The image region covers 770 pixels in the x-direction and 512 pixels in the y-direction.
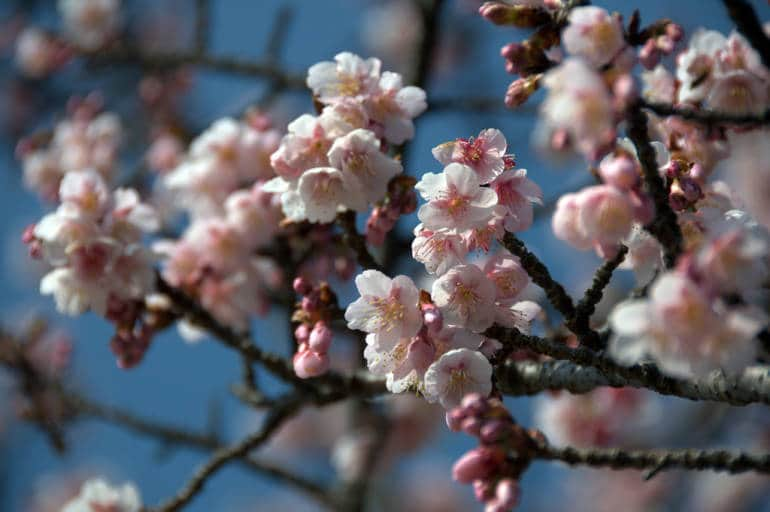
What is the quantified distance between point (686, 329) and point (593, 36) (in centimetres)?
60

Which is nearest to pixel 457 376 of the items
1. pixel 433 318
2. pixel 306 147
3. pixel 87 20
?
pixel 433 318

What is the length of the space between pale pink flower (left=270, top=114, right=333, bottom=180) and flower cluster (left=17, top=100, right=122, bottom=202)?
212 cm

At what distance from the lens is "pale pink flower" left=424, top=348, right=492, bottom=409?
1764mm

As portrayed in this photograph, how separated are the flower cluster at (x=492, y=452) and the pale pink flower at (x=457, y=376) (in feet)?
0.46

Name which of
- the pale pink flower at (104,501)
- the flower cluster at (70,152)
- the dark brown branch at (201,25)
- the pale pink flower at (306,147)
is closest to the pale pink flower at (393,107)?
the pale pink flower at (306,147)

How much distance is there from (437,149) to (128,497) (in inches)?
60.8

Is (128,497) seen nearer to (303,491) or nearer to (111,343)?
(111,343)

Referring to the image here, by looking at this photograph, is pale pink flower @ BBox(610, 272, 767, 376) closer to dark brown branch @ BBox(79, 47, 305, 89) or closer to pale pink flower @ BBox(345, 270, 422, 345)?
pale pink flower @ BBox(345, 270, 422, 345)

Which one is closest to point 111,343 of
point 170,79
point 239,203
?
point 239,203

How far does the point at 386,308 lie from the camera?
1849mm

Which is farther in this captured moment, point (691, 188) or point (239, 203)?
point (239, 203)

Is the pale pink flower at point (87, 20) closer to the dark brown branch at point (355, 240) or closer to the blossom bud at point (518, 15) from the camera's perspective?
the dark brown branch at point (355, 240)

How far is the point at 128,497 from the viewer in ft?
8.81

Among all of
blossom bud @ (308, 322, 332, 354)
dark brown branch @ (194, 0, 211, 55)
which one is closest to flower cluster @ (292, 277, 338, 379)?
blossom bud @ (308, 322, 332, 354)
